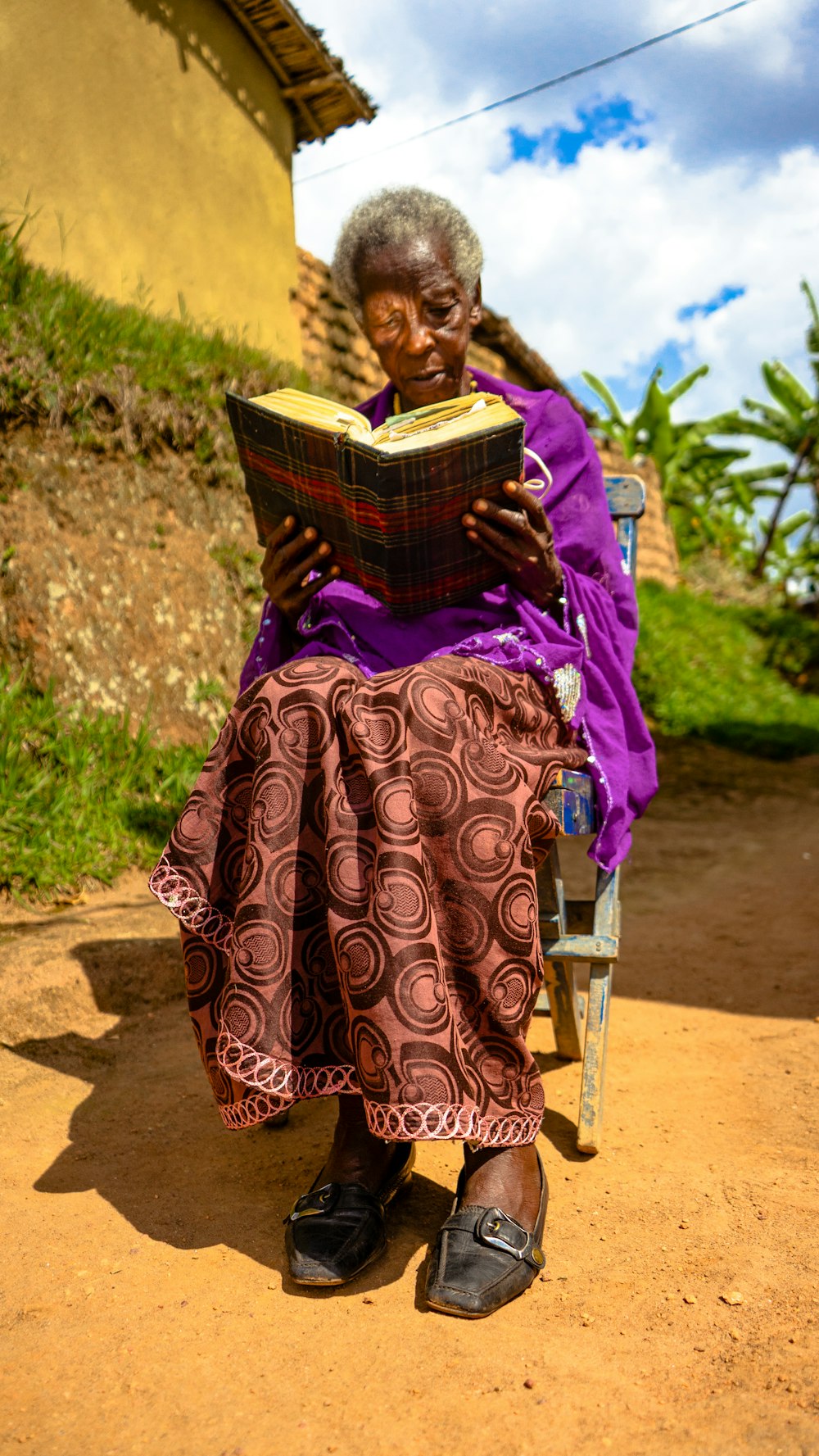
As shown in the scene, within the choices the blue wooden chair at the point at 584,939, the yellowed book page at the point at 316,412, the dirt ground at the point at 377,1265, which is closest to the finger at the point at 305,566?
the yellowed book page at the point at 316,412

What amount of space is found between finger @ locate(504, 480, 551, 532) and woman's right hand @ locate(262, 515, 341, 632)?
1.21 feet

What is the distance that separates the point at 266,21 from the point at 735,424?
11.7 metres

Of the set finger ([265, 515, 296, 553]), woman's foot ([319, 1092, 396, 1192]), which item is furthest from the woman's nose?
woman's foot ([319, 1092, 396, 1192])

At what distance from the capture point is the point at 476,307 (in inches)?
99.7

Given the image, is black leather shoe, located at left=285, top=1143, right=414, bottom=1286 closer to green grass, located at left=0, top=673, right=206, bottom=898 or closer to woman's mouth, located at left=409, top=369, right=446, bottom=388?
woman's mouth, located at left=409, top=369, right=446, bottom=388

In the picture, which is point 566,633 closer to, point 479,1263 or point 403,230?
point 403,230

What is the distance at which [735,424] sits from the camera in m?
17.1

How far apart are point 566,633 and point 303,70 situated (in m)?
7.14

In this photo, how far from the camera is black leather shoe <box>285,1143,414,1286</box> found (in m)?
1.67

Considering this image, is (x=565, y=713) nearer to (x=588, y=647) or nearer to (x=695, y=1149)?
(x=588, y=647)

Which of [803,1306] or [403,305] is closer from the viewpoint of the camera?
[803,1306]

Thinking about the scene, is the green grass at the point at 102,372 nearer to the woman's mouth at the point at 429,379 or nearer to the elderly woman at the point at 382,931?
the woman's mouth at the point at 429,379

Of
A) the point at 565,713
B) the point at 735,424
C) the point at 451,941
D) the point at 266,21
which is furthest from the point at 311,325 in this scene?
the point at 735,424

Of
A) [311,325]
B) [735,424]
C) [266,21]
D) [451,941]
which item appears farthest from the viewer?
[735,424]
